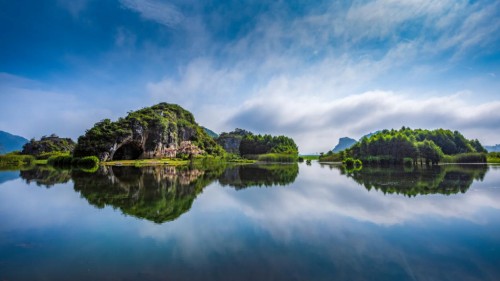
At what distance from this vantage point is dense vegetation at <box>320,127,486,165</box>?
218 ft

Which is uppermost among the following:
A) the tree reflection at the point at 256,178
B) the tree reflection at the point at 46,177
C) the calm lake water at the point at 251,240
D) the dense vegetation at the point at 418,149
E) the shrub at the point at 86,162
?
the dense vegetation at the point at 418,149

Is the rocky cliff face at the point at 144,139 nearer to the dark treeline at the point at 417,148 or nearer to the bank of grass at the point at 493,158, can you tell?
the dark treeline at the point at 417,148

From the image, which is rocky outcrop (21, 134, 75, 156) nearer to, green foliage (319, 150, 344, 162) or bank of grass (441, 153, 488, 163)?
green foliage (319, 150, 344, 162)

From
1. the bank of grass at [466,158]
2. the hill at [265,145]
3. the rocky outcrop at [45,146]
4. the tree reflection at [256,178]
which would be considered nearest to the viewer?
the tree reflection at [256,178]

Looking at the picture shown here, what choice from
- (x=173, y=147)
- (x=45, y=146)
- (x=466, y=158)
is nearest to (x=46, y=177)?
(x=173, y=147)

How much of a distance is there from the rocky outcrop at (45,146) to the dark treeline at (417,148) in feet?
370

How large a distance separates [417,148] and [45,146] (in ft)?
432

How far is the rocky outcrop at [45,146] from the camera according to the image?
10456 cm

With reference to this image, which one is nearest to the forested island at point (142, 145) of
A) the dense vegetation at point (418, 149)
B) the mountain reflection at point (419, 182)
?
the dense vegetation at point (418, 149)

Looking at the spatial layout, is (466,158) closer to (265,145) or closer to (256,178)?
(256,178)

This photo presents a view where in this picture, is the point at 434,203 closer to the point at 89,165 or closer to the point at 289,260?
the point at 289,260

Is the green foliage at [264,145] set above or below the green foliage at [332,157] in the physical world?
above

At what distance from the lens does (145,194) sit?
632 inches

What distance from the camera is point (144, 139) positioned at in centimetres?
8088
